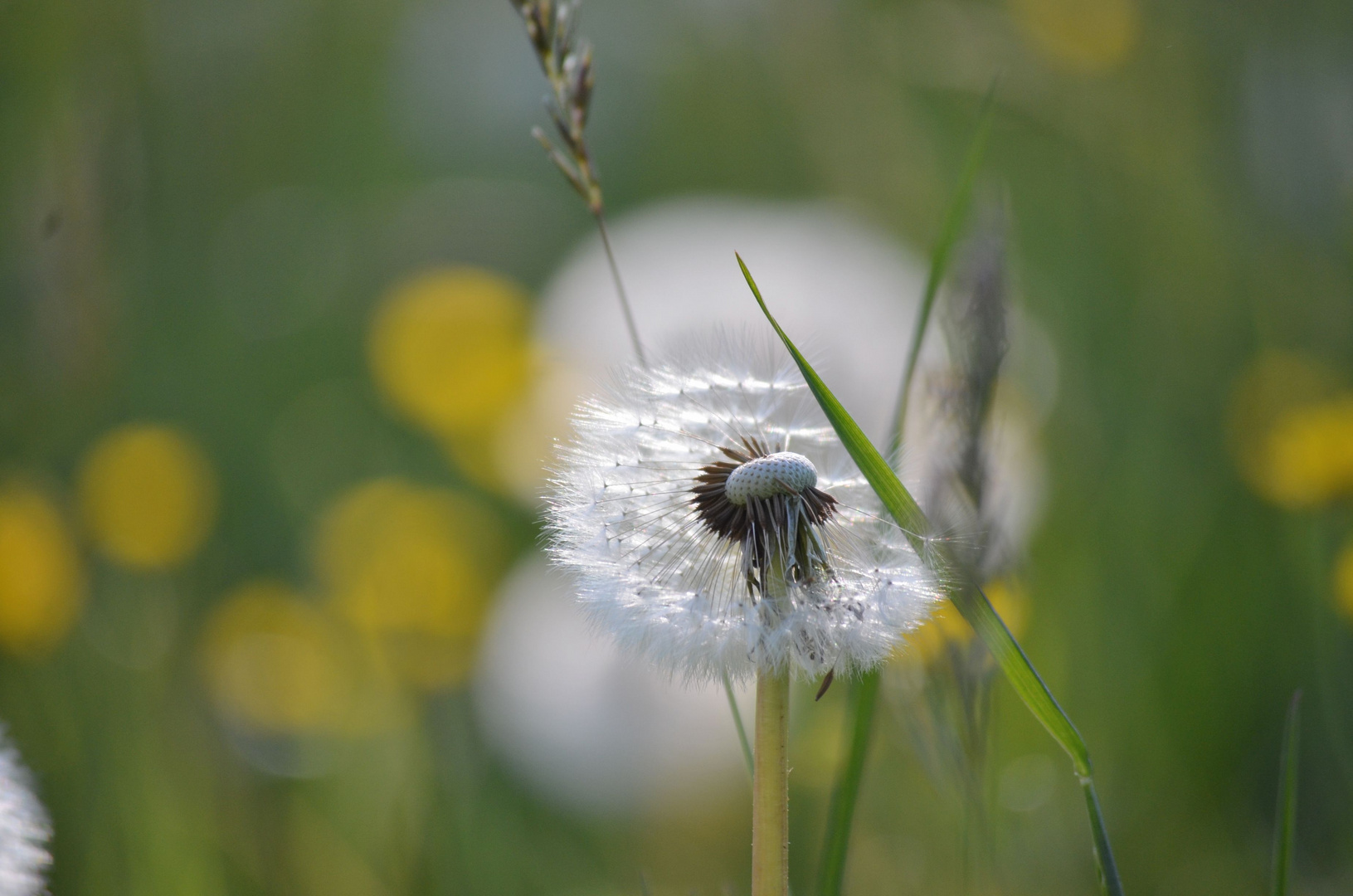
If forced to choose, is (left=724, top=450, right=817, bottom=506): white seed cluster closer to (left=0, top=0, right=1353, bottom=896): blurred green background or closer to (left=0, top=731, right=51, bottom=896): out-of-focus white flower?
(left=0, top=0, right=1353, bottom=896): blurred green background

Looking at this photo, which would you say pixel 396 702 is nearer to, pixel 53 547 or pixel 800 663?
pixel 53 547

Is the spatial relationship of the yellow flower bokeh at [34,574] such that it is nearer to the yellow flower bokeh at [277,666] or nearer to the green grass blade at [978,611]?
the yellow flower bokeh at [277,666]

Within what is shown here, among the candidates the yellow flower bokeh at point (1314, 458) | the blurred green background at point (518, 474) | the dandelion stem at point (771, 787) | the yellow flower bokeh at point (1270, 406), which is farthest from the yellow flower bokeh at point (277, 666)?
the yellow flower bokeh at point (1270, 406)

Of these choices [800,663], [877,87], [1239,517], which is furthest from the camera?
[877,87]

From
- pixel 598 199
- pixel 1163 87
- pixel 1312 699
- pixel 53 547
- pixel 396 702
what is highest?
pixel 1163 87

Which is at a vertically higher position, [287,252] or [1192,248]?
[1192,248]

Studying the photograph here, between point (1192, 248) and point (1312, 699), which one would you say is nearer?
point (1312, 699)

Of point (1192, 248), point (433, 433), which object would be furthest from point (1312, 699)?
A: point (433, 433)
